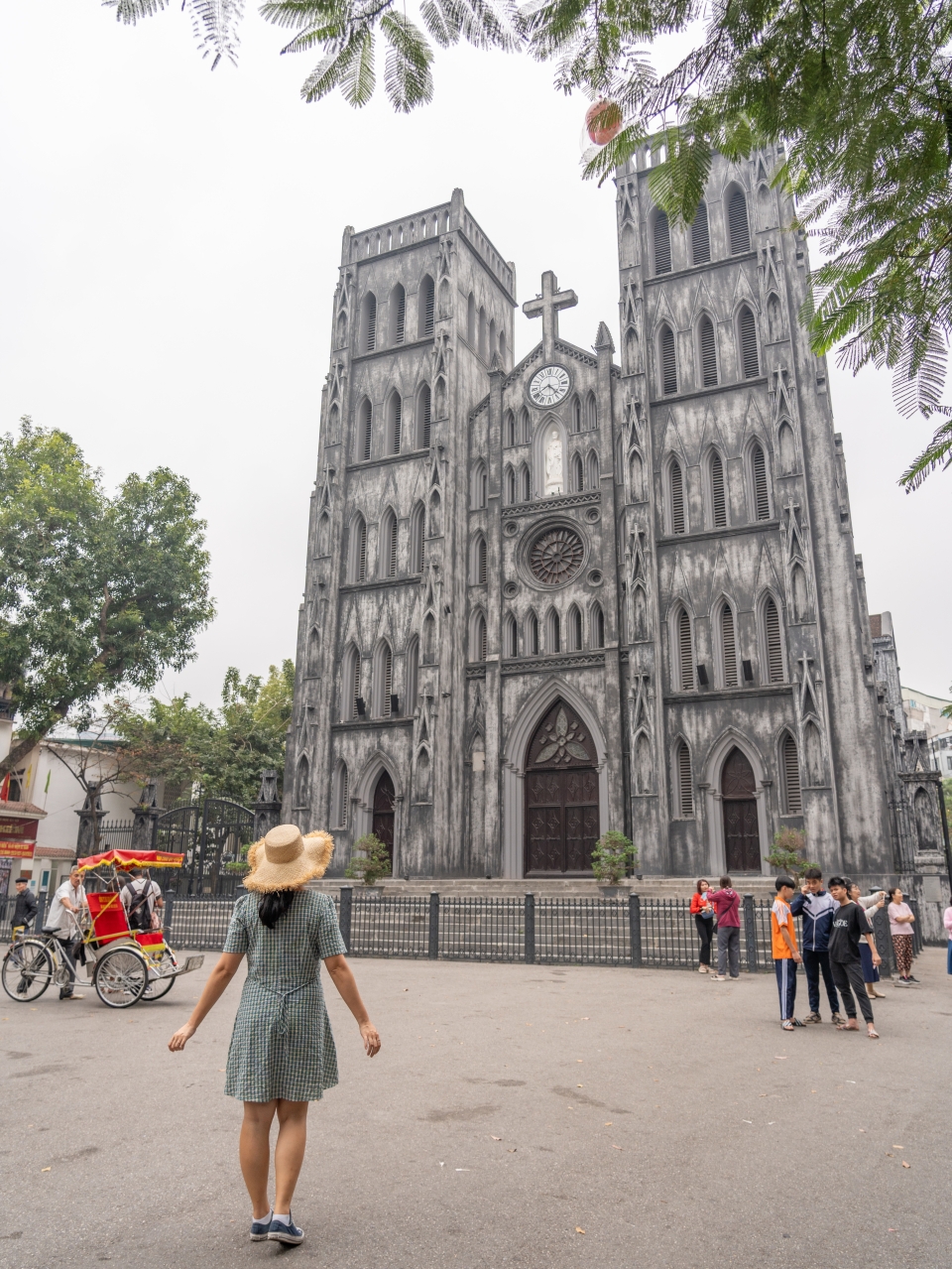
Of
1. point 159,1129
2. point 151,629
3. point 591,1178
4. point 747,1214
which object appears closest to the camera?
point 747,1214

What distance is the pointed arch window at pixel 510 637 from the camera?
28.3 meters

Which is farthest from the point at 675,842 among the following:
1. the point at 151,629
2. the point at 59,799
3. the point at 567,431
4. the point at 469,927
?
the point at 59,799

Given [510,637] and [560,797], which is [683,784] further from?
[510,637]

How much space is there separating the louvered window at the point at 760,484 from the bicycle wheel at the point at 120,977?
800 inches

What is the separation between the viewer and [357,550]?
31.3 meters

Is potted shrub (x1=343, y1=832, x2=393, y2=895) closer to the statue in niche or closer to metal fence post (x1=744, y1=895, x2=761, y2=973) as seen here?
the statue in niche

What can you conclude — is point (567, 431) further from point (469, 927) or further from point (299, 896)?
point (299, 896)

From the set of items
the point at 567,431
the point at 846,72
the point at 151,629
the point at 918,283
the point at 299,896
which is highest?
the point at 567,431

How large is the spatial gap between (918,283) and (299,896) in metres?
3.47

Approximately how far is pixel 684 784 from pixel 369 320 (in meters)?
20.4

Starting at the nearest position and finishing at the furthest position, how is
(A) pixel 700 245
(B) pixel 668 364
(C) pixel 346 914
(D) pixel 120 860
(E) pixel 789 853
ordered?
(D) pixel 120 860 → (C) pixel 346 914 → (E) pixel 789 853 → (B) pixel 668 364 → (A) pixel 700 245

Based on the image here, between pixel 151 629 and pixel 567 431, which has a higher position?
pixel 567 431

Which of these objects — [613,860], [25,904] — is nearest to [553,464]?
[613,860]

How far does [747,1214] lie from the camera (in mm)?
4105
